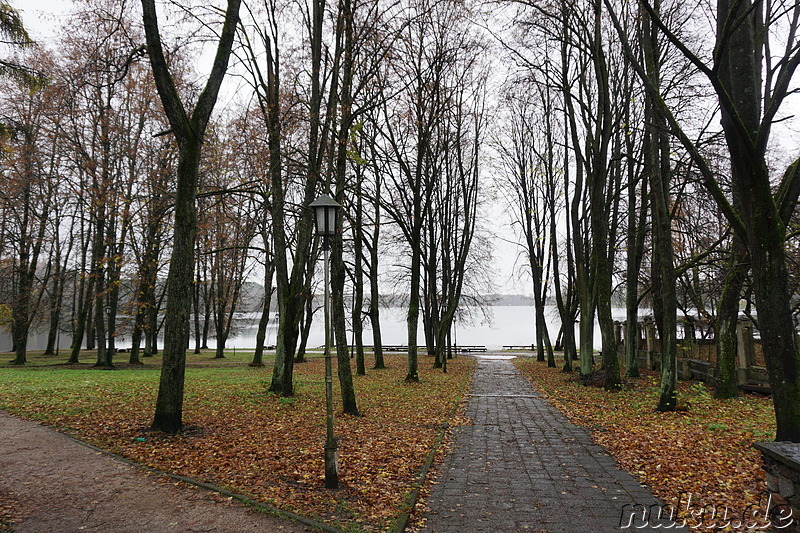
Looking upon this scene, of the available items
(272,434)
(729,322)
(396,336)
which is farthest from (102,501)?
(396,336)

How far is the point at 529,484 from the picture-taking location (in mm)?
5605

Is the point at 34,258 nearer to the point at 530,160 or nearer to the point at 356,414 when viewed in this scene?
the point at 356,414

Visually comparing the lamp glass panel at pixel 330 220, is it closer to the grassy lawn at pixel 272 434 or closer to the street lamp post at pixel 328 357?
the street lamp post at pixel 328 357

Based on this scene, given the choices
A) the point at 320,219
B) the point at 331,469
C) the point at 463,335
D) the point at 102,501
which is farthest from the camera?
the point at 463,335

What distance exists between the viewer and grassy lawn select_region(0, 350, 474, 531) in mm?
5211

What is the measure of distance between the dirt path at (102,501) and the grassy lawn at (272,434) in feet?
1.08

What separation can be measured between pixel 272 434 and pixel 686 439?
6599 mm

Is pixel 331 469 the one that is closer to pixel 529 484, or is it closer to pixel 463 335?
pixel 529 484

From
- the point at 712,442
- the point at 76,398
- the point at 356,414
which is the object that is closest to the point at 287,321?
the point at 356,414

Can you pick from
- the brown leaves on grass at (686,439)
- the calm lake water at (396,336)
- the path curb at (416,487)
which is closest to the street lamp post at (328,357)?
the path curb at (416,487)

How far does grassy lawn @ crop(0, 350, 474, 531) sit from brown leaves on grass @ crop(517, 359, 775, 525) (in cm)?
284

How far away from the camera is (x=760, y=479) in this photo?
5316 millimetres

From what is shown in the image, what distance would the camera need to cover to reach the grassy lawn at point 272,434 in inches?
205

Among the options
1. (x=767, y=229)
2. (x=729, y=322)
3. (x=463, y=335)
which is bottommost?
(x=463, y=335)
